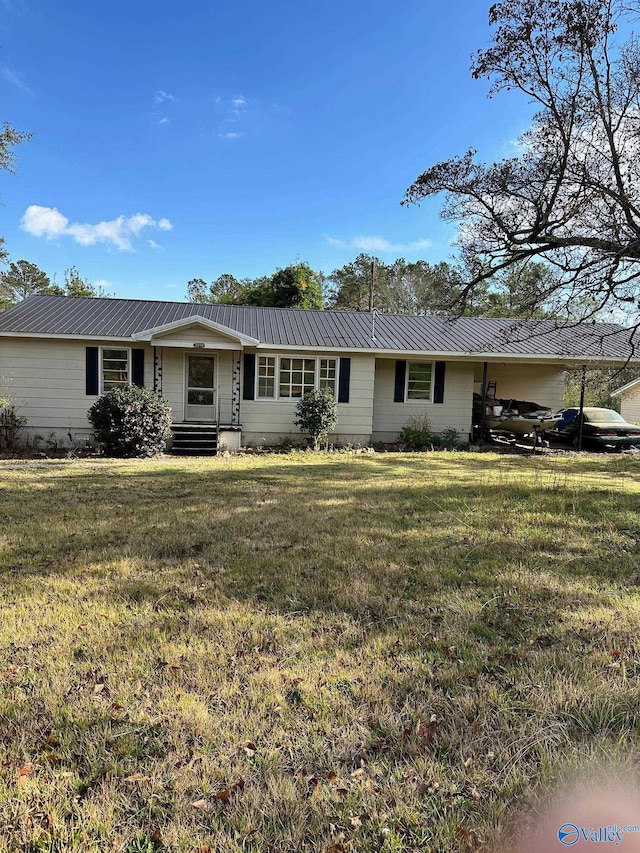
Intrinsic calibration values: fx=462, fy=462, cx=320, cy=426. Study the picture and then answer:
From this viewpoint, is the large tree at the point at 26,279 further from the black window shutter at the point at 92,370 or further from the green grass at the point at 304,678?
the green grass at the point at 304,678

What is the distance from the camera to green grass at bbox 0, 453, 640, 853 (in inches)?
63.9

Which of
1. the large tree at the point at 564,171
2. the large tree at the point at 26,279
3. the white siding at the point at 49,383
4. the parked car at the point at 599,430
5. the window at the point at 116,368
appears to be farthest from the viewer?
the large tree at the point at 26,279

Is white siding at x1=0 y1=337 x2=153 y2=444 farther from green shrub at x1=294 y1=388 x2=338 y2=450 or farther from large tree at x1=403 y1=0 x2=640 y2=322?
large tree at x1=403 y1=0 x2=640 y2=322

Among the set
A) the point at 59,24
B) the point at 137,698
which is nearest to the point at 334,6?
the point at 59,24

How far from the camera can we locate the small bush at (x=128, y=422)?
421 inches

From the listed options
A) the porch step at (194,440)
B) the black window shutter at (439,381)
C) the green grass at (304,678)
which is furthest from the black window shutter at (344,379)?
the green grass at (304,678)

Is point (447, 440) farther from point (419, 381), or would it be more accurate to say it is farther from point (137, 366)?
point (137, 366)

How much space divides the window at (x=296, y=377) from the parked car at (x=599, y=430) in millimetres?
7940

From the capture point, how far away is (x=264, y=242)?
1075 inches

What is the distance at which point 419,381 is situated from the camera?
14430 millimetres

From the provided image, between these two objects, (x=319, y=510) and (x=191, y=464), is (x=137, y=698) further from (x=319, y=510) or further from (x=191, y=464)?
(x=191, y=464)

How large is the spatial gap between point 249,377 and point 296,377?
4.43ft

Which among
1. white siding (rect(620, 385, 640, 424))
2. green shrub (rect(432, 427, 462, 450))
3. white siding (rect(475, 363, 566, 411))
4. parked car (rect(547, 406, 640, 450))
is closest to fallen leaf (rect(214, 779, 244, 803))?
green shrub (rect(432, 427, 462, 450))

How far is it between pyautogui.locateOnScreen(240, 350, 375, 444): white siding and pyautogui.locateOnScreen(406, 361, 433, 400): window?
1593 mm
